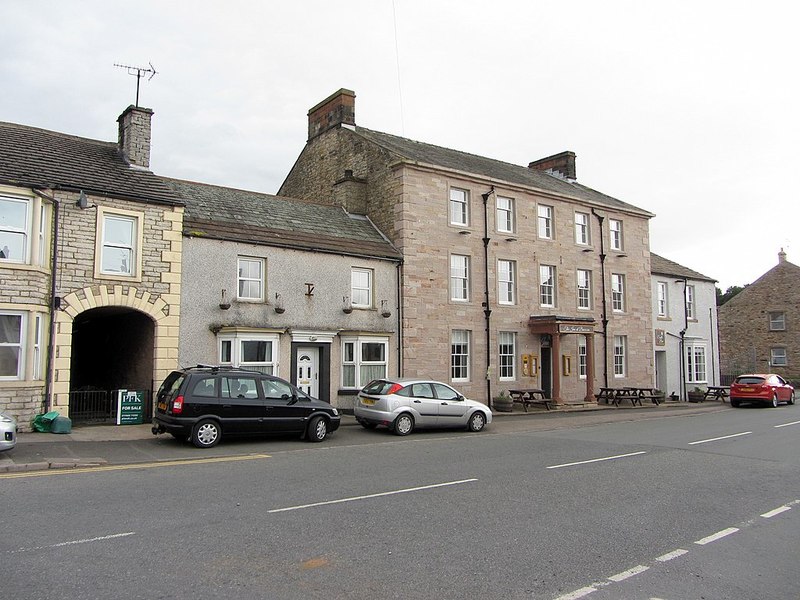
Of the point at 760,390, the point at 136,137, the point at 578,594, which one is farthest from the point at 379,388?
the point at 760,390

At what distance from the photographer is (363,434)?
16797 millimetres

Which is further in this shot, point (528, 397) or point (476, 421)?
point (528, 397)

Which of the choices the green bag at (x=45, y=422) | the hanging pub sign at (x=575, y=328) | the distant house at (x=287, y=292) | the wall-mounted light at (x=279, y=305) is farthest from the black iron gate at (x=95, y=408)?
the hanging pub sign at (x=575, y=328)

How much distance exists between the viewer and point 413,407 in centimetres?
1684

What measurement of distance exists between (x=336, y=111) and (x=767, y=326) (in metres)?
38.3

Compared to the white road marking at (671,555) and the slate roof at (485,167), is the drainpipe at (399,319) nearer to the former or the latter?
the slate roof at (485,167)

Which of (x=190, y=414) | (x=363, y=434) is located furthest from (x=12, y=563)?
(x=363, y=434)

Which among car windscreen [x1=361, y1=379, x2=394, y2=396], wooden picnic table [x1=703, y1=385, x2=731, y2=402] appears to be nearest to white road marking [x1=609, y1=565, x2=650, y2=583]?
car windscreen [x1=361, y1=379, x2=394, y2=396]

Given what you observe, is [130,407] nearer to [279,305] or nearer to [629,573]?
[279,305]

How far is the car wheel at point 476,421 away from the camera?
707 inches

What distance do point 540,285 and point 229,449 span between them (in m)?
17.3

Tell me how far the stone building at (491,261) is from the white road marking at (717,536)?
51.1ft

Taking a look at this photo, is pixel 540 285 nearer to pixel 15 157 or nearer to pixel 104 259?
pixel 104 259

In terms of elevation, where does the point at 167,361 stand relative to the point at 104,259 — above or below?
below
